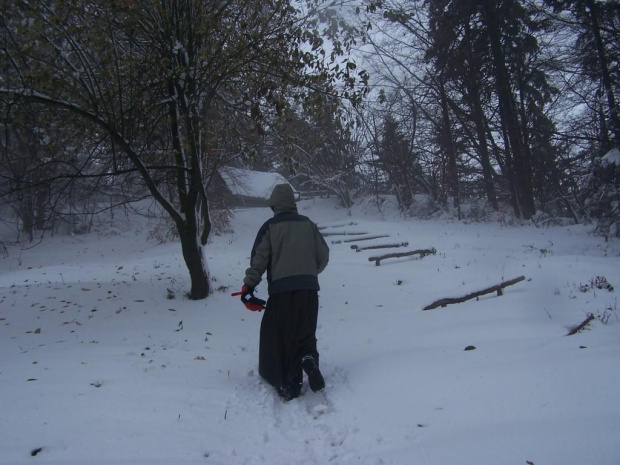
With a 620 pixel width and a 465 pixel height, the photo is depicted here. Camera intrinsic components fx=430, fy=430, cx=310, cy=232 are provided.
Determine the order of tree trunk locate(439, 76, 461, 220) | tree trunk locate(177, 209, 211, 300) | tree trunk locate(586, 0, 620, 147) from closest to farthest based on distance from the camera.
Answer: tree trunk locate(177, 209, 211, 300)
tree trunk locate(586, 0, 620, 147)
tree trunk locate(439, 76, 461, 220)

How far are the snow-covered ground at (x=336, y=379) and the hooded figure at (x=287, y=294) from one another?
0.98ft

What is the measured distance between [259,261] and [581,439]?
2.92 meters

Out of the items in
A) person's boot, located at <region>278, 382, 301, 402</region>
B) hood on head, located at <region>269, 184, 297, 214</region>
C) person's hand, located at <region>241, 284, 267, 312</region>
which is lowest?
person's boot, located at <region>278, 382, 301, 402</region>

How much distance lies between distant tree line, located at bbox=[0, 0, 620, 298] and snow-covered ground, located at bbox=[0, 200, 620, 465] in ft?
5.73

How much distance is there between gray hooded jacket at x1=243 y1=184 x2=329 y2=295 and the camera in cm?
426

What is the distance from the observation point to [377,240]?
15.5 metres

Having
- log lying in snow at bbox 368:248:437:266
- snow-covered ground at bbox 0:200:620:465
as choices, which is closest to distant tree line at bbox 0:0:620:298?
snow-covered ground at bbox 0:200:620:465

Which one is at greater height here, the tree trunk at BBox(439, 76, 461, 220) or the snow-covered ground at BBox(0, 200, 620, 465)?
the tree trunk at BBox(439, 76, 461, 220)

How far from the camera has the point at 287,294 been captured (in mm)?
4281

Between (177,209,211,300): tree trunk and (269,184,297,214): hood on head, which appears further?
(177,209,211,300): tree trunk

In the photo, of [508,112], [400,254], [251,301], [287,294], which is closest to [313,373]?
[287,294]

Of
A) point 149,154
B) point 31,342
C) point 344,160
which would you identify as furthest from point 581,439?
point 344,160

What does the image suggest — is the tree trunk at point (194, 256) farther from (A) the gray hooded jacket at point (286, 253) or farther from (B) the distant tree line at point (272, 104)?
(A) the gray hooded jacket at point (286, 253)

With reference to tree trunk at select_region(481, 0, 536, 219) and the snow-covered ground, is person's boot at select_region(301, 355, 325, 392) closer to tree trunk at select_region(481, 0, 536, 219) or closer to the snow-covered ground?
the snow-covered ground
